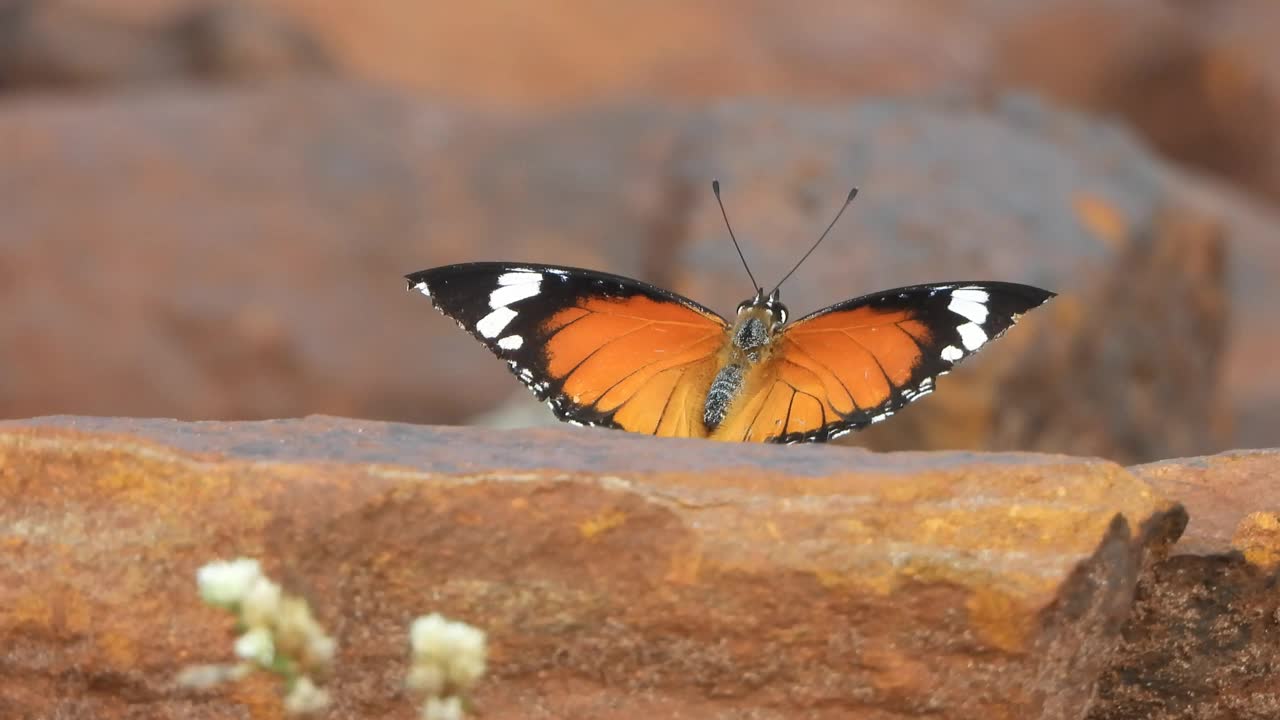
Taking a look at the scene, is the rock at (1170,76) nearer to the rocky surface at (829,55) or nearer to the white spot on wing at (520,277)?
the rocky surface at (829,55)

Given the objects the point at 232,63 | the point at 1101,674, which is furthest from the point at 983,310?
the point at 232,63

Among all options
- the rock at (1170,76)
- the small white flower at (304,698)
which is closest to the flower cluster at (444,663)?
the small white flower at (304,698)

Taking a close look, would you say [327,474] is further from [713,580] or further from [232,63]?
[232,63]

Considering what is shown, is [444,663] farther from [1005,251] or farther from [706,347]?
[1005,251]

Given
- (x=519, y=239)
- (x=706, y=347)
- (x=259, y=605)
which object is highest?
(x=519, y=239)

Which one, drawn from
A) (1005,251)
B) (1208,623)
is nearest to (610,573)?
(1208,623)

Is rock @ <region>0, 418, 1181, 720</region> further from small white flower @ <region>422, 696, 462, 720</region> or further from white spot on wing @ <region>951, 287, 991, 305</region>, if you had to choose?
white spot on wing @ <region>951, 287, 991, 305</region>
